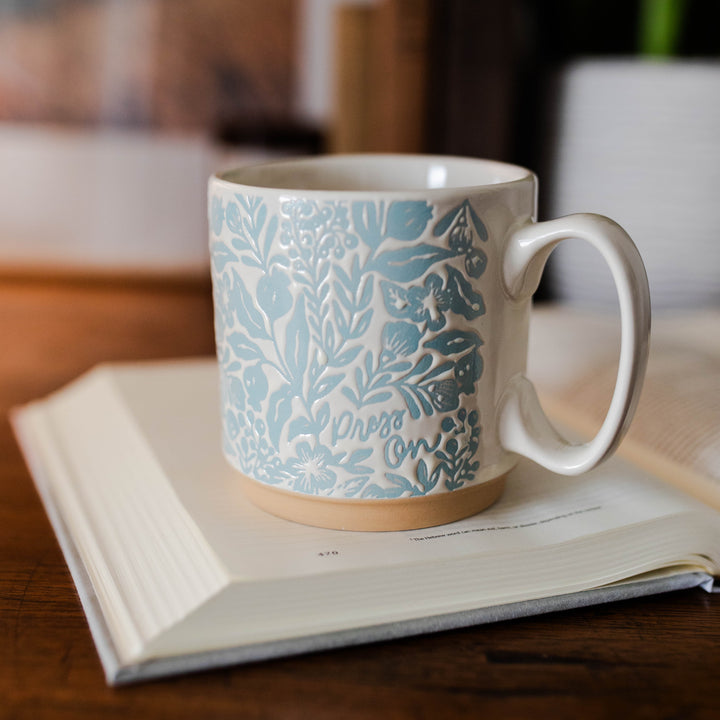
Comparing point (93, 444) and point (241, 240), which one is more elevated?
point (241, 240)

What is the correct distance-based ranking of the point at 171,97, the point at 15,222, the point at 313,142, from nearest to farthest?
1. the point at 313,142
2. the point at 15,222
3. the point at 171,97

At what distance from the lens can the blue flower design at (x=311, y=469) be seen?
1.09ft

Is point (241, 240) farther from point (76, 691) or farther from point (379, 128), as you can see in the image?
point (379, 128)

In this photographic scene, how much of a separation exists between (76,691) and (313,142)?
95cm

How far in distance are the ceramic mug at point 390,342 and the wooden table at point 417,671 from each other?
60mm

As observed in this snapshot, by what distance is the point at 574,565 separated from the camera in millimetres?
335

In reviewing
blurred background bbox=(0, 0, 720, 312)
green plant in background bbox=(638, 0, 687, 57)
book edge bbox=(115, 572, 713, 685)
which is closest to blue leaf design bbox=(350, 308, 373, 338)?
book edge bbox=(115, 572, 713, 685)

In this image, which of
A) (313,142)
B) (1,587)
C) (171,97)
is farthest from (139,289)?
(1,587)

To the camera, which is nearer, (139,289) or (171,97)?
(139,289)

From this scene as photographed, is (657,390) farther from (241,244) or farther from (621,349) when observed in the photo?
(241,244)

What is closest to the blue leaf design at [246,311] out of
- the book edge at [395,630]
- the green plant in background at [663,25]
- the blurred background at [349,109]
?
the book edge at [395,630]

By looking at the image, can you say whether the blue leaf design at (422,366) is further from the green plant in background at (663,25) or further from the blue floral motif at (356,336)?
the green plant in background at (663,25)

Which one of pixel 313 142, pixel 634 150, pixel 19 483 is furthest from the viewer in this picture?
pixel 313 142

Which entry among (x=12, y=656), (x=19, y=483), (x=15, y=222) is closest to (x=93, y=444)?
(x=19, y=483)
